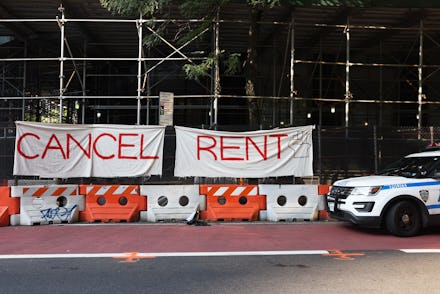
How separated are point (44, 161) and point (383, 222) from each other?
760 centimetres

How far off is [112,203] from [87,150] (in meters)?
1.44

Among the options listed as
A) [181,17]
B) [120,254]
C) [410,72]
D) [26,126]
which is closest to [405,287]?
[120,254]

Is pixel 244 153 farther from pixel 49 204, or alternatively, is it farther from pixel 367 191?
pixel 49 204

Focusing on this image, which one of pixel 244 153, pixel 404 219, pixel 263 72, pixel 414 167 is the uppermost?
pixel 263 72

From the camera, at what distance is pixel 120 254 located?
7465 mm

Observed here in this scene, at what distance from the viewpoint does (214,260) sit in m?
7.10

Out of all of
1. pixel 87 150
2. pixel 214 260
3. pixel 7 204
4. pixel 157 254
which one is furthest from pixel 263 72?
pixel 214 260

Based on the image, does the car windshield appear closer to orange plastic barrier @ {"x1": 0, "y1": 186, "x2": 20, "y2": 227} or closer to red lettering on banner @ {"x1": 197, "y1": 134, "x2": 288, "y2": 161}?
red lettering on banner @ {"x1": 197, "y1": 134, "x2": 288, "y2": 161}

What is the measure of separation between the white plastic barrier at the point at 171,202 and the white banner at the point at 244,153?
0.61m

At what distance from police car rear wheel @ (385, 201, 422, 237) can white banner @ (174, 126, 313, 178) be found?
3.00 m

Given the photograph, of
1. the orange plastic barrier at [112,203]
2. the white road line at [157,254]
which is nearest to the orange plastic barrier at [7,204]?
the orange plastic barrier at [112,203]

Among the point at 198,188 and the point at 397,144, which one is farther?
the point at 397,144

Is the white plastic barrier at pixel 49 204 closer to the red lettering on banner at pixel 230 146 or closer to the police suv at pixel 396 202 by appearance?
the red lettering on banner at pixel 230 146

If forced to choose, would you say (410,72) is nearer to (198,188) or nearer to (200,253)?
(198,188)
